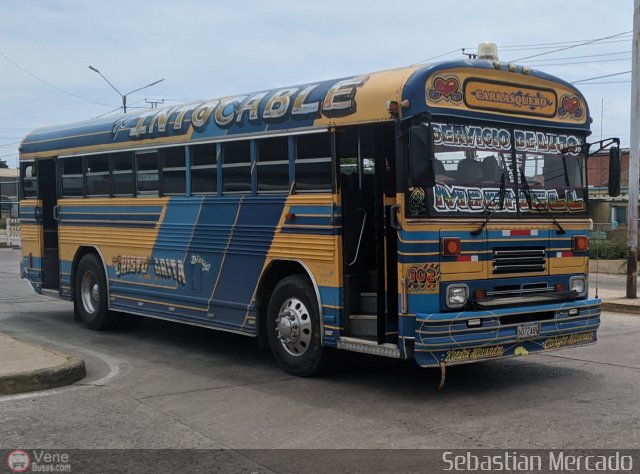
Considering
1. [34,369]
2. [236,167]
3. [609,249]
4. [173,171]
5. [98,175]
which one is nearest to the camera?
[34,369]

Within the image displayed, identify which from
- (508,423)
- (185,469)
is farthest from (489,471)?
(185,469)

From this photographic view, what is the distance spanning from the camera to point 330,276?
8.10 metres

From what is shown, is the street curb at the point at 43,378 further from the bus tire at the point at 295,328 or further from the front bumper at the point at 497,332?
the front bumper at the point at 497,332

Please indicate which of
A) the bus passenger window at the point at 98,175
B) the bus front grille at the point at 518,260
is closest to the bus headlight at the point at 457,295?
the bus front grille at the point at 518,260

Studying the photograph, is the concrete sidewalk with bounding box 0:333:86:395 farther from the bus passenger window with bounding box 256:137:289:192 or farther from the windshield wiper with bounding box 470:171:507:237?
the windshield wiper with bounding box 470:171:507:237

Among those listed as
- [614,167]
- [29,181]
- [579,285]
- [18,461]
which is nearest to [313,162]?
[579,285]

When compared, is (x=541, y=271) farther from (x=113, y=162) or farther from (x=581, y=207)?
(x=113, y=162)

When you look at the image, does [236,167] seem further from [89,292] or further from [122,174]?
[89,292]

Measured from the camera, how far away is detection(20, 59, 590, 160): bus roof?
7488 millimetres

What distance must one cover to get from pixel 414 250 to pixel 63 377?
3815 mm

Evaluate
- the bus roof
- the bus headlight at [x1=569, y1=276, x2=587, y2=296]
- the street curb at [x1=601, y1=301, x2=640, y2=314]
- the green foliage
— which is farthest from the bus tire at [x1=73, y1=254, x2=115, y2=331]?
the green foliage

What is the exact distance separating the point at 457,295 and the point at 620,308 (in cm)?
826

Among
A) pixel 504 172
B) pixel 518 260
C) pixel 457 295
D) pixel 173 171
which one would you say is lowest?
pixel 457 295

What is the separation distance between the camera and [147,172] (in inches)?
430
